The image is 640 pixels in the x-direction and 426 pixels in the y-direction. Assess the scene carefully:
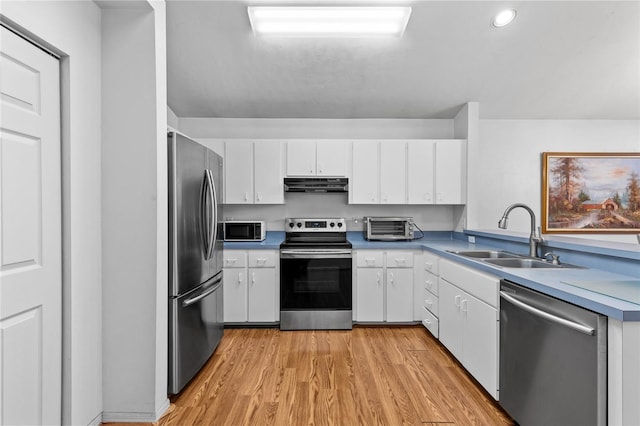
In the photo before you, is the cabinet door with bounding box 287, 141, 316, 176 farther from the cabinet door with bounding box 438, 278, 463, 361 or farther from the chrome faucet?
the chrome faucet

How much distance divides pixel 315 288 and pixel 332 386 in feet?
3.67

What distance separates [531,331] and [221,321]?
2.37 meters

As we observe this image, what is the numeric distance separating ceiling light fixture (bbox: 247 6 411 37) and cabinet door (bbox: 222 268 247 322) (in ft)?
7.55

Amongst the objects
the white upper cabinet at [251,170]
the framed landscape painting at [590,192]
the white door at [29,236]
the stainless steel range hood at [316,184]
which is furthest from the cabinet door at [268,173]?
the framed landscape painting at [590,192]

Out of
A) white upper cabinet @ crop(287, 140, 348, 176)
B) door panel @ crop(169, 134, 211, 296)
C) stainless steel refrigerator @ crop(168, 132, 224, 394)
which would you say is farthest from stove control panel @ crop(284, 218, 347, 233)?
door panel @ crop(169, 134, 211, 296)

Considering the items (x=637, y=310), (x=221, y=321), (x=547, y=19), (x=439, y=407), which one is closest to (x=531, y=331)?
(x=637, y=310)

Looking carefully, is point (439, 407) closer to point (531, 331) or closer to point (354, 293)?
point (531, 331)

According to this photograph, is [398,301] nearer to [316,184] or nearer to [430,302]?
[430,302]

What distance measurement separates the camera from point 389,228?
3.59m

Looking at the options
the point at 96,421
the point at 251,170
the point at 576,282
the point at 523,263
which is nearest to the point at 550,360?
the point at 576,282

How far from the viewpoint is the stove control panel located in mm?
3529

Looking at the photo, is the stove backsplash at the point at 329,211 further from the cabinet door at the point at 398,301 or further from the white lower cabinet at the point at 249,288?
the cabinet door at the point at 398,301

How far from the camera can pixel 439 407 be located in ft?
6.32

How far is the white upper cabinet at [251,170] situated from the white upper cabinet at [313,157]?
0.15 meters
